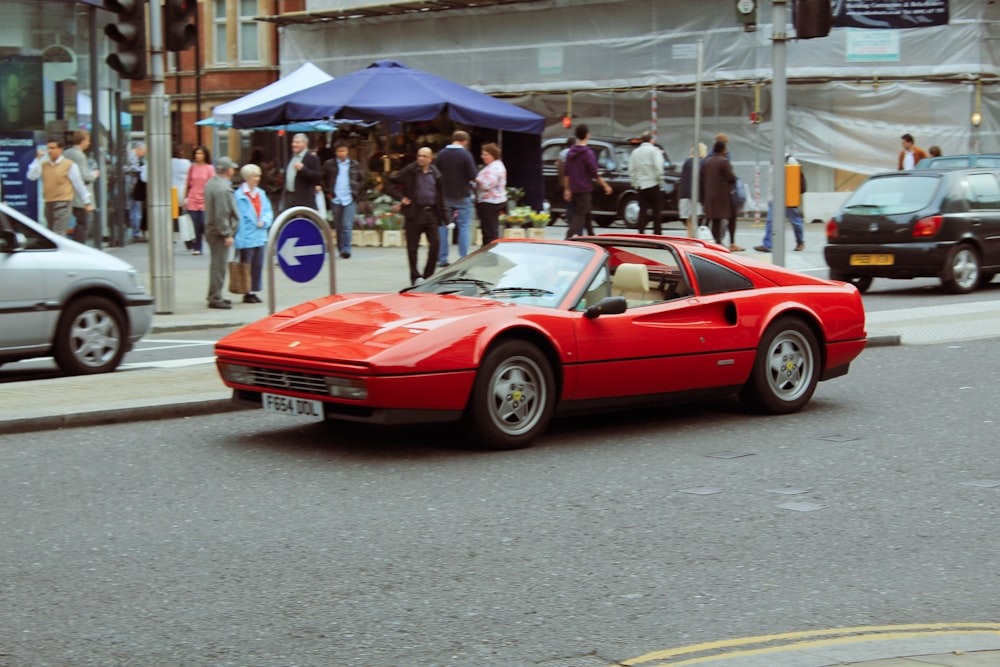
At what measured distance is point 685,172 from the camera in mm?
25141

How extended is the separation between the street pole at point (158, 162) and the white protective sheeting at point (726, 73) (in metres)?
21.5

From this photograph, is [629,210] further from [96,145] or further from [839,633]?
[839,633]

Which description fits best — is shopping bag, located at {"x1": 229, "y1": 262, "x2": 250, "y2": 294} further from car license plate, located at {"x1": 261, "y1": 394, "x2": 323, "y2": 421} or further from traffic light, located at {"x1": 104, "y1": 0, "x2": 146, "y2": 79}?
car license plate, located at {"x1": 261, "y1": 394, "x2": 323, "y2": 421}

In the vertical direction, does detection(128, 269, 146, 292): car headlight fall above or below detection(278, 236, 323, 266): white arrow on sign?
below

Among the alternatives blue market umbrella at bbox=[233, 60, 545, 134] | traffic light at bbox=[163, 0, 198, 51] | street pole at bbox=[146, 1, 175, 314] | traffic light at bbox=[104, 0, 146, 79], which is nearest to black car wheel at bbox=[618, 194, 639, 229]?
blue market umbrella at bbox=[233, 60, 545, 134]

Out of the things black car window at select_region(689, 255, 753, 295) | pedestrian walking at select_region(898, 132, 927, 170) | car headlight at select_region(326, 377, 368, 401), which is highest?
pedestrian walking at select_region(898, 132, 927, 170)

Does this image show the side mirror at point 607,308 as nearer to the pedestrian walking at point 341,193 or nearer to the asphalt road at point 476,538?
the asphalt road at point 476,538

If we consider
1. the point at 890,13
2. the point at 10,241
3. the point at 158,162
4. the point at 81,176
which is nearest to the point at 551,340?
the point at 10,241

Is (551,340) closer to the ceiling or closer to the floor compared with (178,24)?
closer to the floor

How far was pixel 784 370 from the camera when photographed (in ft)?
31.3

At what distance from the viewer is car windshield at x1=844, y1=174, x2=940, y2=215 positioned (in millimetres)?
18344

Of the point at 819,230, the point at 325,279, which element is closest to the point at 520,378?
the point at 325,279

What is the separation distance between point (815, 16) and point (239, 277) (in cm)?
685

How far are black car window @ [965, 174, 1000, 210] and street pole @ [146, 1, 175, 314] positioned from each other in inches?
379
